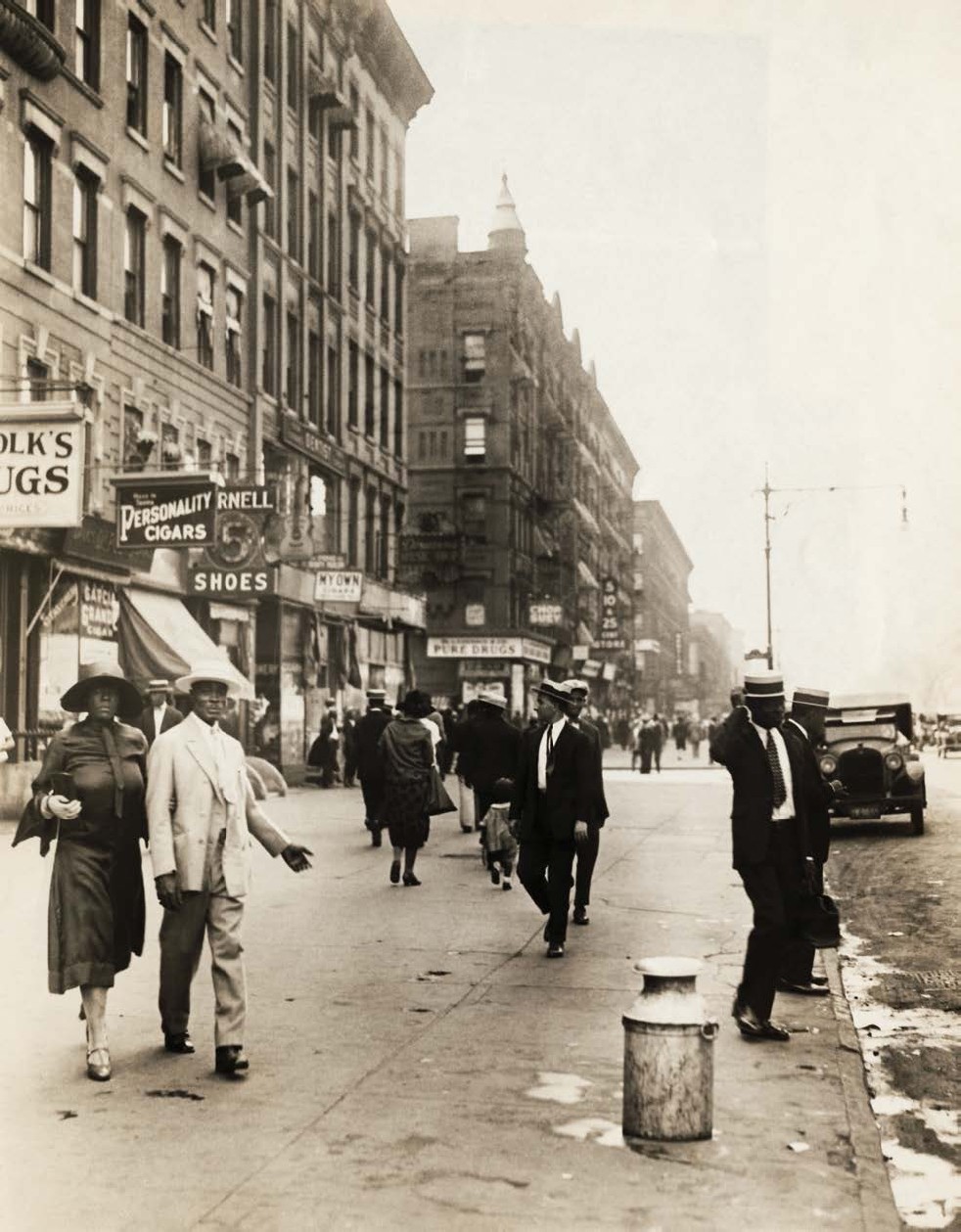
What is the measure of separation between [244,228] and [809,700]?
65.8 feet

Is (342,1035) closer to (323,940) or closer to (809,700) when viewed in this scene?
(323,940)

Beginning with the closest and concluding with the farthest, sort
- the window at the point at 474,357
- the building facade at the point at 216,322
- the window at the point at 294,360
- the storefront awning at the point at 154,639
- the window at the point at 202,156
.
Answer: the building facade at the point at 216,322
the storefront awning at the point at 154,639
the window at the point at 202,156
the window at the point at 294,360
the window at the point at 474,357

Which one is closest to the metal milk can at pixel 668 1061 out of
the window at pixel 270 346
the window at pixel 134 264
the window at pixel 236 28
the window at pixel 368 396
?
the window at pixel 134 264

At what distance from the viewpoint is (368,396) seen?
3897 cm

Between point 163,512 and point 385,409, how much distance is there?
19.4 meters

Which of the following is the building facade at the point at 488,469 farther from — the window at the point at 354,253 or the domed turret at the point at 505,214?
the domed turret at the point at 505,214

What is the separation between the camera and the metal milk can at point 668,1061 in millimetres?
5691

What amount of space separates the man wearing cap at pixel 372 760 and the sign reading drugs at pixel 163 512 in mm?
5018

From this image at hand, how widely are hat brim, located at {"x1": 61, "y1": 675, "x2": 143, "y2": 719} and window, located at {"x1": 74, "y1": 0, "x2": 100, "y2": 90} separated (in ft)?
52.8

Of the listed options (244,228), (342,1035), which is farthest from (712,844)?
(244,228)

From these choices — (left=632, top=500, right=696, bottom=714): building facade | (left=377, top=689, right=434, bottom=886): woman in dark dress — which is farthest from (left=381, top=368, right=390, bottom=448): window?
(left=632, top=500, right=696, bottom=714): building facade

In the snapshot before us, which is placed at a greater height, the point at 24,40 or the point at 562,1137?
the point at 24,40

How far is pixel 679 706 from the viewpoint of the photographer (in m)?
102

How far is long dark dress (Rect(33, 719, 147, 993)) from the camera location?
22.1 ft
